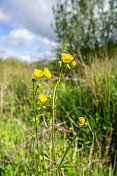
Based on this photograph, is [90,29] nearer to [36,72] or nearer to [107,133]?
[107,133]

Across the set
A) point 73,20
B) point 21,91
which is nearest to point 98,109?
point 21,91

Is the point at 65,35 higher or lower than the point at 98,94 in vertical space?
higher

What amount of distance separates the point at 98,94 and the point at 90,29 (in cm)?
470

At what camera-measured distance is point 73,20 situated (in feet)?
18.6

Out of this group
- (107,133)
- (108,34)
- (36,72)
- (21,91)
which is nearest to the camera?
(36,72)

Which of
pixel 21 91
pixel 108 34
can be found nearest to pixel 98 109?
pixel 21 91

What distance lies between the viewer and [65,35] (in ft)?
19.9

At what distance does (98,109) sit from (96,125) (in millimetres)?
262

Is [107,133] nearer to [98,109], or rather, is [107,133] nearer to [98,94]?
[98,109]

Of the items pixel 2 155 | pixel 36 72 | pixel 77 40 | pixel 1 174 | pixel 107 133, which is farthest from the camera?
pixel 77 40

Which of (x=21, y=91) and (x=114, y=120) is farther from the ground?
(x=21, y=91)

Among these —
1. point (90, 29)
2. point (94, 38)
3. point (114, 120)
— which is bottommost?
point (114, 120)

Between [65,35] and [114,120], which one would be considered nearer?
[114,120]

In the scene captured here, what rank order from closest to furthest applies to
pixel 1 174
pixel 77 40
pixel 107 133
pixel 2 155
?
pixel 1 174, pixel 2 155, pixel 107 133, pixel 77 40
